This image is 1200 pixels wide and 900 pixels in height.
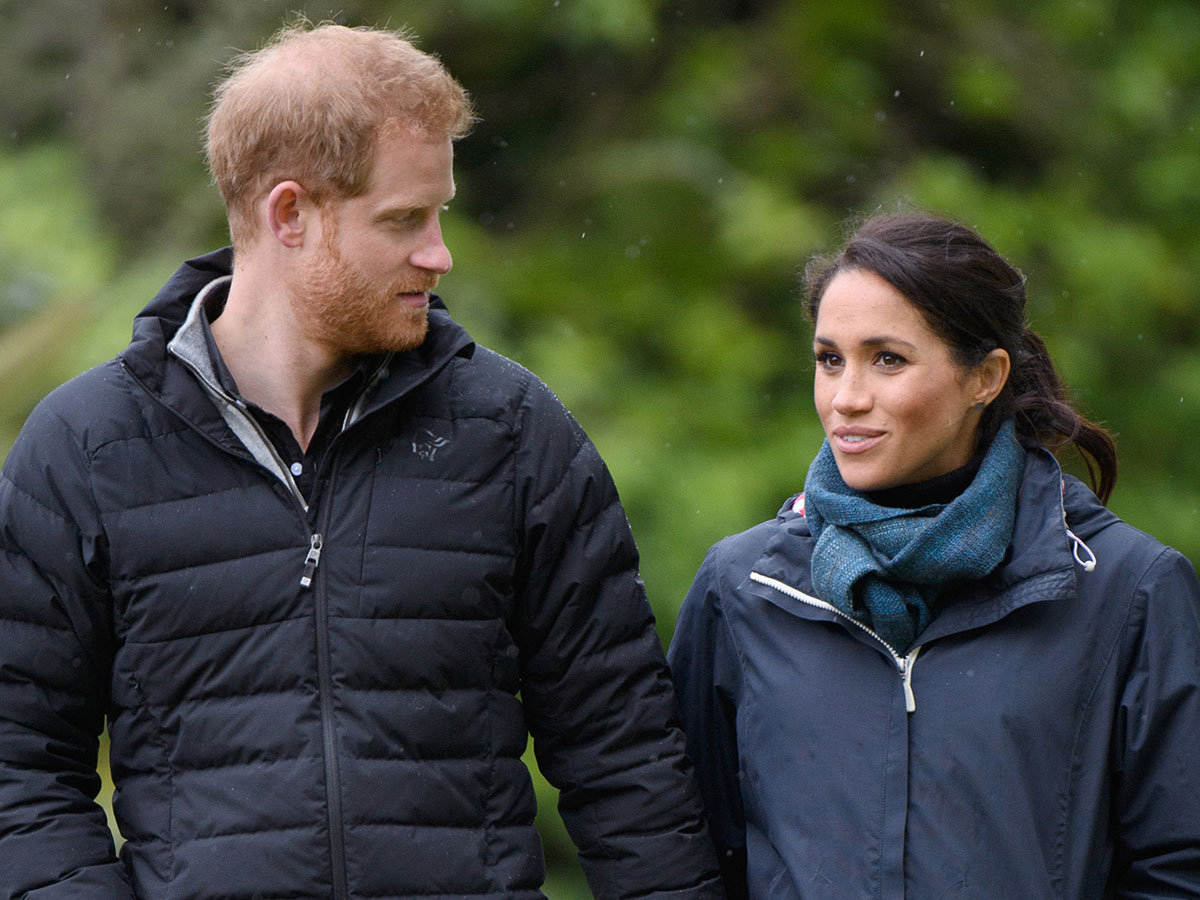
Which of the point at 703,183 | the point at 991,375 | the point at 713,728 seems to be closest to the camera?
the point at 991,375

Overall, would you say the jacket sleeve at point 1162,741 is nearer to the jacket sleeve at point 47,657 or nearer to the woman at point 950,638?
the woman at point 950,638

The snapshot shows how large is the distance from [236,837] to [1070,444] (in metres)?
1.36

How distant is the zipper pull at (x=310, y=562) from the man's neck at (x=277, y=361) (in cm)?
18

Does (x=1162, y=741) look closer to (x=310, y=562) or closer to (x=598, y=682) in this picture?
(x=598, y=682)

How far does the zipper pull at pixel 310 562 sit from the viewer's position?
7.36ft

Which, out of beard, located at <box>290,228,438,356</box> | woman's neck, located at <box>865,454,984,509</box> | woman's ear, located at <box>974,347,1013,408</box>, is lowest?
woman's neck, located at <box>865,454,984,509</box>

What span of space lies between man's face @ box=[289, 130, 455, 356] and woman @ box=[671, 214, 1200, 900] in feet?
1.95

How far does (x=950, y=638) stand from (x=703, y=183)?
3.77 meters

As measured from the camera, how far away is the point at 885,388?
2354 millimetres

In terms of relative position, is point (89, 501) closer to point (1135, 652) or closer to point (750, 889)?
point (750, 889)

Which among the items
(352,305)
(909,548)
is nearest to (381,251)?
(352,305)

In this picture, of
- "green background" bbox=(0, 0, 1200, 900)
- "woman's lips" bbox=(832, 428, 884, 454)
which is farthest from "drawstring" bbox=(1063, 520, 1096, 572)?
"green background" bbox=(0, 0, 1200, 900)

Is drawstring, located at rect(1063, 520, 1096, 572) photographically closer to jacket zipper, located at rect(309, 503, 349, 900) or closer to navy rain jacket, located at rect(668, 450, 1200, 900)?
navy rain jacket, located at rect(668, 450, 1200, 900)

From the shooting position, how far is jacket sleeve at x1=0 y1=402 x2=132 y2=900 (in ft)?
7.33
